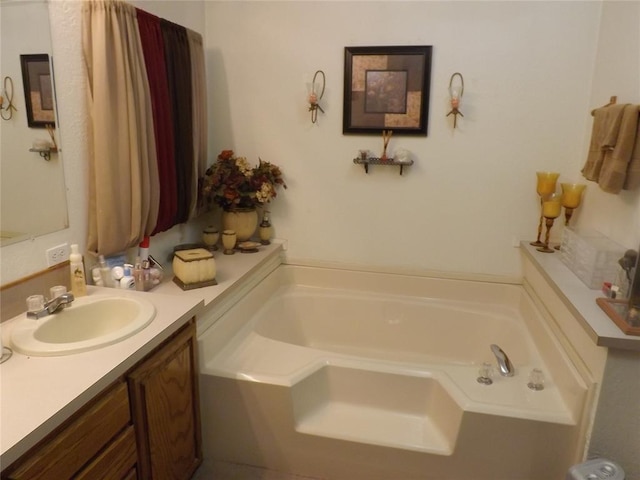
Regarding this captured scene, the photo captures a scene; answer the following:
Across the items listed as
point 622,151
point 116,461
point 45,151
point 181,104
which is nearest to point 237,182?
point 181,104

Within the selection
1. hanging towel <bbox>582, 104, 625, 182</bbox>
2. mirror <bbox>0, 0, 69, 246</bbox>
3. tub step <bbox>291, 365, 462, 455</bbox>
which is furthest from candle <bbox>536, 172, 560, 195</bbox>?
mirror <bbox>0, 0, 69, 246</bbox>

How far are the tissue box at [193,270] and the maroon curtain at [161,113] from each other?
22 centimetres

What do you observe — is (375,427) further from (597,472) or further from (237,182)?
(237,182)

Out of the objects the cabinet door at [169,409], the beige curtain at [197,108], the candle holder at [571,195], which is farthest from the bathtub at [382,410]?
the beige curtain at [197,108]

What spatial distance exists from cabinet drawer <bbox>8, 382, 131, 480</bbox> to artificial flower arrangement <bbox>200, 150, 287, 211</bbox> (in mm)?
1448

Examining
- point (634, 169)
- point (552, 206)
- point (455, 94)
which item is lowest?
point (552, 206)

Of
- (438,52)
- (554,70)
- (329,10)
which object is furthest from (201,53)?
(554,70)

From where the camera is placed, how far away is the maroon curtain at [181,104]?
2.16m

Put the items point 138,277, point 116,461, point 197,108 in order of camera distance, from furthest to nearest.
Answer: point 197,108
point 138,277
point 116,461

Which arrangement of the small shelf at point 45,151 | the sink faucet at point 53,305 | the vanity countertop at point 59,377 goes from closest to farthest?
the vanity countertop at point 59,377 < the sink faucet at point 53,305 < the small shelf at point 45,151

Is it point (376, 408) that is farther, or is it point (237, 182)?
point (237, 182)

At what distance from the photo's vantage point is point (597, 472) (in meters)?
1.37

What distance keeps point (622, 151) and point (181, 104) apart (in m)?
1.98

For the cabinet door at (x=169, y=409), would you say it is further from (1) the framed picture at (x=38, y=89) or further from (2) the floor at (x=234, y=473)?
(1) the framed picture at (x=38, y=89)
